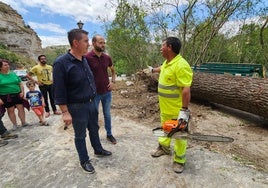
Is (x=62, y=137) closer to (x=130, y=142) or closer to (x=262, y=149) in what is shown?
(x=130, y=142)

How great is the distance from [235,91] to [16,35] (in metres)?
49.1

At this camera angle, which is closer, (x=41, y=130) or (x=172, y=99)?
(x=172, y=99)

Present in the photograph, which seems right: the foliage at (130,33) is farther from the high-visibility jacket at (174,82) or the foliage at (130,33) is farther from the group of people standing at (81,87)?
the high-visibility jacket at (174,82)

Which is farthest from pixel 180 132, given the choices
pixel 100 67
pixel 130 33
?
pixel 130 33

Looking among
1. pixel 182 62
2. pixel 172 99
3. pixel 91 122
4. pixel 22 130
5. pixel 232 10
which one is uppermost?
pixel 232 10

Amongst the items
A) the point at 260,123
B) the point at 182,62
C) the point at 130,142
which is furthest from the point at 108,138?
the point at 260,123

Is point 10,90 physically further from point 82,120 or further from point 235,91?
point 235,91

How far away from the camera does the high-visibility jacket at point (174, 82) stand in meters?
2.61

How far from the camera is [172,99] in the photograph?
112 inches

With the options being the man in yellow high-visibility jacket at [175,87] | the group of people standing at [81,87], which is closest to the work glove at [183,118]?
the man in yellow high-visibility jacket at [175,87]

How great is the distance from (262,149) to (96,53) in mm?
3177

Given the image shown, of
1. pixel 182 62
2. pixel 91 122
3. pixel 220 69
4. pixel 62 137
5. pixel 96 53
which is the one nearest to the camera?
pixel 182 62

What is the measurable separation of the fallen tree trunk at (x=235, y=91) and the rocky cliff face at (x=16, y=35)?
4599cm

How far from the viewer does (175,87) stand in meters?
2.78
